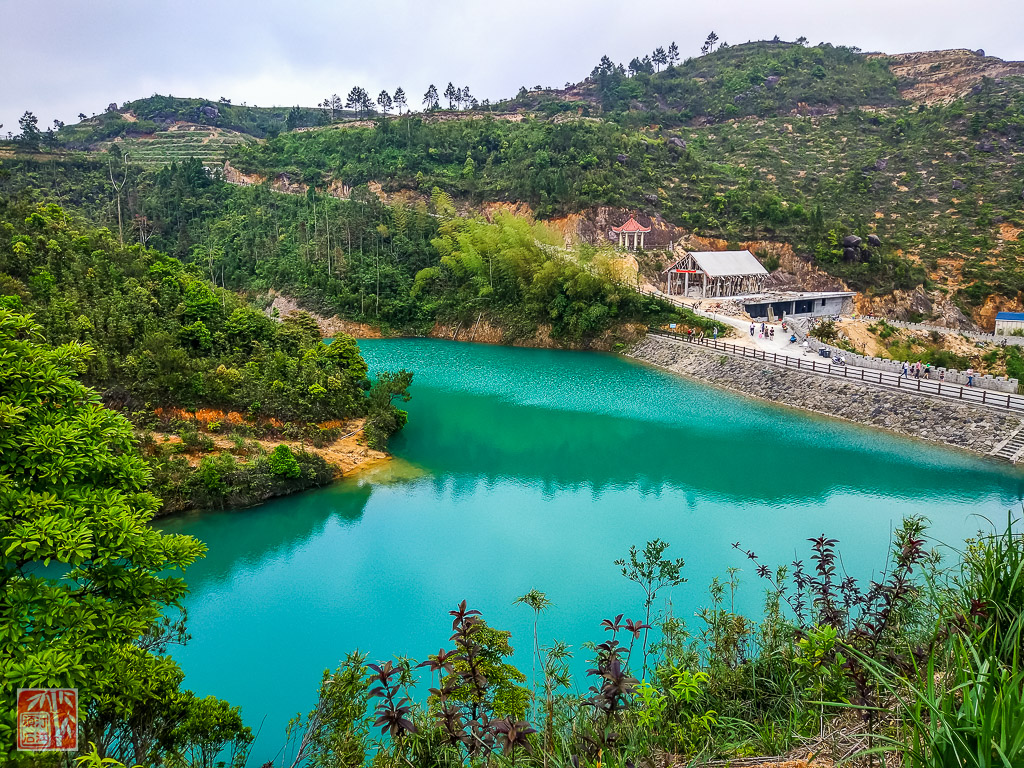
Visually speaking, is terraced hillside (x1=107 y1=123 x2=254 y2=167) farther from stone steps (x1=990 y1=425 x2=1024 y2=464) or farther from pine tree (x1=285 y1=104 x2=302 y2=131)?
stone steps (x1=990 y1=425 x2=1024 y2=464)

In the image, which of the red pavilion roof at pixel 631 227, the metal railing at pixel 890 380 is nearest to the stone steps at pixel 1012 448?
the metal railing at pixel 890 380

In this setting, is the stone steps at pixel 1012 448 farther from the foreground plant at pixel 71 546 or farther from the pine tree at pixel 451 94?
the pine tree at pixel 451 94

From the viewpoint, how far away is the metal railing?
1794 cm

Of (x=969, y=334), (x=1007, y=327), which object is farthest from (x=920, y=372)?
(x=1007, y=327)

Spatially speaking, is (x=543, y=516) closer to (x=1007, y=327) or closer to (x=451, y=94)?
(x=1007, y=327)

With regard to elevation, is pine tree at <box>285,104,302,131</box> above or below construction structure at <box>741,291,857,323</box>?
above

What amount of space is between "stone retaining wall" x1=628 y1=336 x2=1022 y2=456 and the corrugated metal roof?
7.21m

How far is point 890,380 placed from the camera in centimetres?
2019

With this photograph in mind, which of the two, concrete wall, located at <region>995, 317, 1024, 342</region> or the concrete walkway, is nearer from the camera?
the concrete walkway

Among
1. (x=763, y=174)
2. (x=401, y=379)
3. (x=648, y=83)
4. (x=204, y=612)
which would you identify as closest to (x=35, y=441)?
(x=204, y=612)

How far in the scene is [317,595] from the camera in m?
10.9

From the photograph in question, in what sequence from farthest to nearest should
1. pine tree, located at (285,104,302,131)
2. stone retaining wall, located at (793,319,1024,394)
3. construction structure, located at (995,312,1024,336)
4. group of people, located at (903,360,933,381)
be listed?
1. pine tree, located at (285,104,302,131)
2. construction structure, located at (995,312,1024,336)
3. group of people, located at (903,360,933,381)
4. stone retaining wall, located at (793,319,1024,394)

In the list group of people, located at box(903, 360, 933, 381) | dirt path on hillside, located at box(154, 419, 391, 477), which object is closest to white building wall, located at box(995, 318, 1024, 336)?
group of people, located at box(903, 360, 933, 381)

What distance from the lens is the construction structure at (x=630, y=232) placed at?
3600cm
